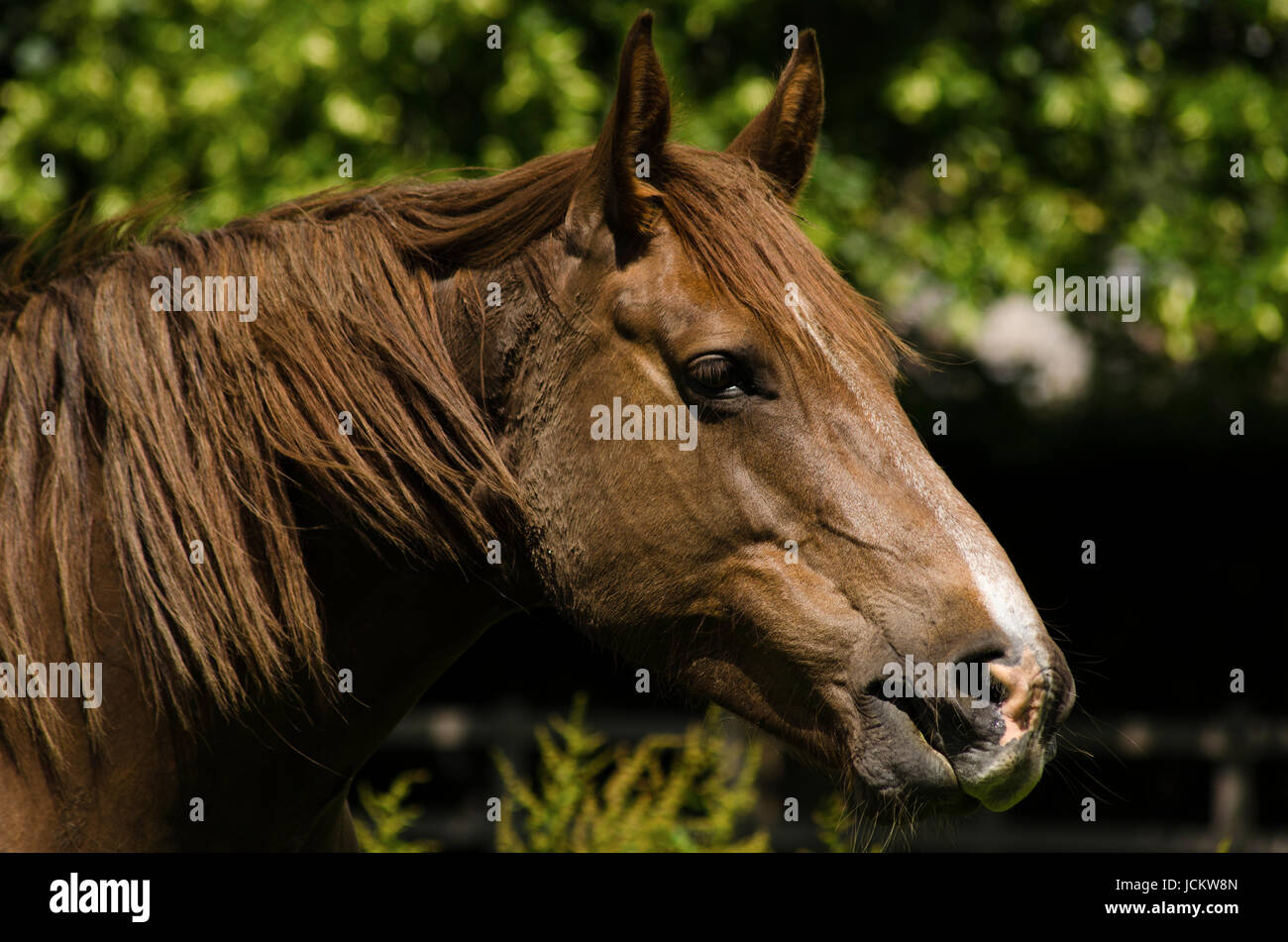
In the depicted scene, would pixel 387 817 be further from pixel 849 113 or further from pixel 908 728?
pixel 849 113

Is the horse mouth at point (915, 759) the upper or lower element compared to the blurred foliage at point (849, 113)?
lower

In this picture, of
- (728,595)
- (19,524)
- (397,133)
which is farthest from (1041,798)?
(19,524)

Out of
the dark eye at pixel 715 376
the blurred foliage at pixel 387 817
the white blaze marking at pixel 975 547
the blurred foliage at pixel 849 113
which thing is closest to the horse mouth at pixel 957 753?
the white blaze marking at pixel 975 547

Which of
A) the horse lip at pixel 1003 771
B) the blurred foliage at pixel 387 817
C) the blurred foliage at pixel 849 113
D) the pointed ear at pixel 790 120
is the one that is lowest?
the blurred foliage at pixel 387 817

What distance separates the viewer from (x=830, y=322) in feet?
6.93

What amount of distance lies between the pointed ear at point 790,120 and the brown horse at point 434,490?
25 centimetres

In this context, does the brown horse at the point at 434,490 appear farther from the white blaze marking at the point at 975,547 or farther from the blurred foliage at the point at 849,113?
the blurred foliage at the point at 849,113

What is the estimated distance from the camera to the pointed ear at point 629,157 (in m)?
2.05

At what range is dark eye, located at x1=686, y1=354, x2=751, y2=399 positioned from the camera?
204cm

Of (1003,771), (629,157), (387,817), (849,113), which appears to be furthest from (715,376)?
(849,113)

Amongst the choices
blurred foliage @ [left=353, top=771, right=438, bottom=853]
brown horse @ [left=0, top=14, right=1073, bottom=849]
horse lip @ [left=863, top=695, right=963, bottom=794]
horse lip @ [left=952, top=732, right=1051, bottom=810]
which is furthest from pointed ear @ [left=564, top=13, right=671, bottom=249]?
blurred foliage @ [left=353, top=771, right=438, bottom=853]

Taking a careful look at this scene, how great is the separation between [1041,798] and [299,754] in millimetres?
8284

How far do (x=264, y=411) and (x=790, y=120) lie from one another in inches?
48.6

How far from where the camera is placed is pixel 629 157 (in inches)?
83.1
